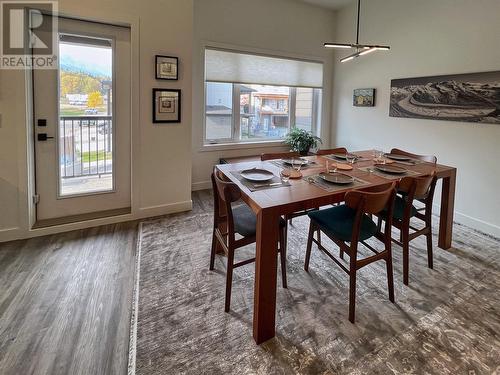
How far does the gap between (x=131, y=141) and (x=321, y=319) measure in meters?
2.63

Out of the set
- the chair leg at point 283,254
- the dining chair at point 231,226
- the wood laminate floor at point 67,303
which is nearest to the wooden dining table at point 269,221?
the dining chair at point 231,226

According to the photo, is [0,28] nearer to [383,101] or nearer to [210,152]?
[210,152]

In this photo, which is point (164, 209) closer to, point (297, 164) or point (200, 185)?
point (200, 185)

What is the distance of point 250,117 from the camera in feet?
16.3

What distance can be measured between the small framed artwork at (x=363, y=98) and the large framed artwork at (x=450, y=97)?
0.35 m

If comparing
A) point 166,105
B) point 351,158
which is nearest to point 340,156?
point 351,158

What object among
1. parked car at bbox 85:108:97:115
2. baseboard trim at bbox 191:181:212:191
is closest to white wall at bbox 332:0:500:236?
baseboard trim at bbox 191:181:212:191

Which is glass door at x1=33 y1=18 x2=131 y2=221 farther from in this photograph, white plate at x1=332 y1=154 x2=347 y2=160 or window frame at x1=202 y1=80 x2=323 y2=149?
white plate at x1=332 y1=154 x2=347 y2=160

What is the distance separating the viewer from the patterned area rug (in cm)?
162

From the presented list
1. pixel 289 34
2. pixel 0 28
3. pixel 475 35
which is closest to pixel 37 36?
pixel 0 28

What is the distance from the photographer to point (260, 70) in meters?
4.72

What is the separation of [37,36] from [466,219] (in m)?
4.94

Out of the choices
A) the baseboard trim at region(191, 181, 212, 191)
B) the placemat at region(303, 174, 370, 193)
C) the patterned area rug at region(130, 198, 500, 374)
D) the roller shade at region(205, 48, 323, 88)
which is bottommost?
the patterned area rug at region(130, 198, 500, 374)

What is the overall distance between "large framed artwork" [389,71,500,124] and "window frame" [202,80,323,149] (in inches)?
58.5
